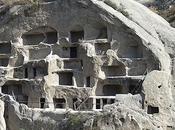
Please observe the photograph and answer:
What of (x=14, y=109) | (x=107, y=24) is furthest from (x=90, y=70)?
(x=14, y=109)

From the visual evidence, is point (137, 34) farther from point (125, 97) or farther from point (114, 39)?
point (125, 97)

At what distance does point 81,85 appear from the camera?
28.2 metres

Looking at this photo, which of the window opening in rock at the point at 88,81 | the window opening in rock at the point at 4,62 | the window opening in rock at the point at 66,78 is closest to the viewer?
the window opening in rock at the point at 88,81

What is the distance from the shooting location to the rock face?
80.5ft

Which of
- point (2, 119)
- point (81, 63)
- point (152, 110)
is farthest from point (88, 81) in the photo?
point (2, 119)

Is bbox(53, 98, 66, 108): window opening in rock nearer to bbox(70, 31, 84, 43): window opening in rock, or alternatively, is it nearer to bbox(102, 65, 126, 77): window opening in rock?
bbox(102, 65, 126, 77): window opening in rock

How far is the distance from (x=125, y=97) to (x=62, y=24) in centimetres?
797

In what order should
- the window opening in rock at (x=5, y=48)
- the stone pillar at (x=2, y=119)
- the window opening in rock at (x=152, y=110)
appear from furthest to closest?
the window opening in rock at (x=5, y=48), the stone pillar at (x=2, y=119), the window opening in rock at (x=152, y=110)

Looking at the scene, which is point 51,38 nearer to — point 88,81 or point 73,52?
point 73,52

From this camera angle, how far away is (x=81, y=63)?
2888 cm

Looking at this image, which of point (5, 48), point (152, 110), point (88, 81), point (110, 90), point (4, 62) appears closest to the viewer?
point (152, 110)

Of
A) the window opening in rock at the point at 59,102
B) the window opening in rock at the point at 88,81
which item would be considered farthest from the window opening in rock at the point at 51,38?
the window opening in rock at the point at 59,102

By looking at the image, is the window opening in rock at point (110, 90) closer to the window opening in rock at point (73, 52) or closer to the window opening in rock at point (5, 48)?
the window opening in rock at point (73, 52)

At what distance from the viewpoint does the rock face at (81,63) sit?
2453cm
